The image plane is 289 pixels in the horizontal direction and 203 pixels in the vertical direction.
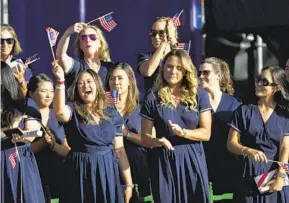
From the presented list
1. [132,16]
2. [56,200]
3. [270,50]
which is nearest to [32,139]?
[56,200]

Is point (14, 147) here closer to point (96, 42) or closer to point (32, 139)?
point (32, 139)

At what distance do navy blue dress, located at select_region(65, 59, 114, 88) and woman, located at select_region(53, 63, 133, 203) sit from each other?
1.35ft

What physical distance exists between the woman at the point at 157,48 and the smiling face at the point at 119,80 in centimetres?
17

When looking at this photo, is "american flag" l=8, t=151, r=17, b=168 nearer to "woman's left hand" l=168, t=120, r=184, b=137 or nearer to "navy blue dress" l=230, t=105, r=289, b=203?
"woman's left hand" l=168, t=120, r=184, b=137

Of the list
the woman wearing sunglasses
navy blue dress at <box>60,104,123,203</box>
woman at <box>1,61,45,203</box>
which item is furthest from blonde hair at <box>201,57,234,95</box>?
woman at <box>1,61,45,203</box>

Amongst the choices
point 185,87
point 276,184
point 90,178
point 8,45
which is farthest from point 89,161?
point 276,184

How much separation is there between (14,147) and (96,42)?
97cm

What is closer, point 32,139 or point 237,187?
point 32,139

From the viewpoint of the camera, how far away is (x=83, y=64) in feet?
19.4

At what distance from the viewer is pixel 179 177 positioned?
17.9 feet

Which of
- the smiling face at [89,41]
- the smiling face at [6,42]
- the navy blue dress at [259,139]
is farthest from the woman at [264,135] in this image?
the smiling face at [6,42]

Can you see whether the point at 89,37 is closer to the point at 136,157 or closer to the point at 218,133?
the point at 136,157

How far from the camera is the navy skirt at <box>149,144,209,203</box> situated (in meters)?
5.46

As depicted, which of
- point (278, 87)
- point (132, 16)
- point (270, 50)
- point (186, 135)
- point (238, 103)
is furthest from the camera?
point (270, 50)
